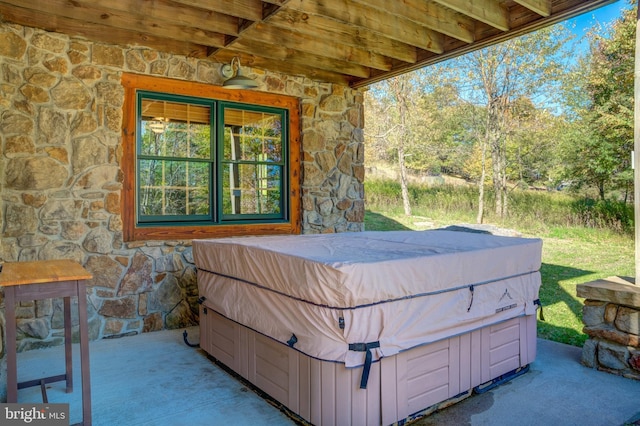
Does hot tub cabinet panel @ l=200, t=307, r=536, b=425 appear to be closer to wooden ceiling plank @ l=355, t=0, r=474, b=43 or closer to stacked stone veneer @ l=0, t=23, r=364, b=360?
stacked stone veneer @ l=0, t=23, r=364, b=360

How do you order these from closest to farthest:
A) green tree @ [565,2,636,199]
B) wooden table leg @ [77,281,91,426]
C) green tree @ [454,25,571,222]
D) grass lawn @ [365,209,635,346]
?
wooden table leg @ [77,281,91,426], grass lawn @ [365,209,635,346], green tree @ [565,2,636,199], green tree @ [454,25,571,222]

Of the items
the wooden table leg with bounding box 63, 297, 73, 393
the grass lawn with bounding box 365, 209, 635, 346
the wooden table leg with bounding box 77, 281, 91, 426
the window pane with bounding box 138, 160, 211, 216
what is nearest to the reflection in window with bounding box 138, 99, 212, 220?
the window pane with bounding box 138, 160, 211, 216

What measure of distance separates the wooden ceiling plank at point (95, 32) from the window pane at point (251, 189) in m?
1.22

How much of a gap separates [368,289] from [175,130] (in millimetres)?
3050

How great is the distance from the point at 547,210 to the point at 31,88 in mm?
10116

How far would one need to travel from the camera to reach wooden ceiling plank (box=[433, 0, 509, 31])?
3.15m

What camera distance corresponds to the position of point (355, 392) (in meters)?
2.06

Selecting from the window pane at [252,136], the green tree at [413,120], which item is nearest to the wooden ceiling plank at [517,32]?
the window pane at [252,136]

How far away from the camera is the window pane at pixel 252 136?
4590 millimetres

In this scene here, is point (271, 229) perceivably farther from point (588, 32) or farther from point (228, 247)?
point (588, 32)

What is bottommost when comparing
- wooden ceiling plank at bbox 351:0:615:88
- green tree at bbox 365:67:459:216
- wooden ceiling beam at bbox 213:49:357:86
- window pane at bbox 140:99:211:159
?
window pane at bbox 140:99:211:159

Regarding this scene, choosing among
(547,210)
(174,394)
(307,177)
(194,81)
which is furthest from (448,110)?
(174,394)

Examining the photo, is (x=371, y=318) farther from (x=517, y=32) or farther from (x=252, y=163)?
(x=252, y=163)

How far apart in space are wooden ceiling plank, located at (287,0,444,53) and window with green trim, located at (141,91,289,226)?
61.6 inches
